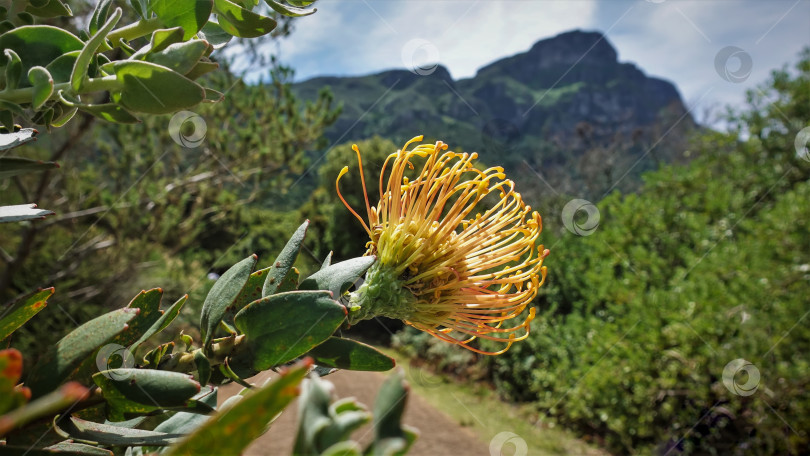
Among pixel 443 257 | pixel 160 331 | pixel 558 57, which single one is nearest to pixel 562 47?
pixel 558 57

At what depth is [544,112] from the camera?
38969mm

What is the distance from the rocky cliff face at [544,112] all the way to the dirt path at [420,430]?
9.32ft

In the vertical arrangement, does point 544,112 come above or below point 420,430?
above

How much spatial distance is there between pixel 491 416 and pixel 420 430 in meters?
0.93

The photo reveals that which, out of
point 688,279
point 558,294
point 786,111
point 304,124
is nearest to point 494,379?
point 558,294

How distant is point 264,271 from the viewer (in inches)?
20.0

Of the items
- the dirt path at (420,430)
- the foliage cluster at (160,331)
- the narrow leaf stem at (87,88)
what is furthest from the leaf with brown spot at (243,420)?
the dirt path at (420,430)

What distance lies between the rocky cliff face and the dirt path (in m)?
2.84

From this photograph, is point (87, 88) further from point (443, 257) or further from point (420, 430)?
point (420, 430)

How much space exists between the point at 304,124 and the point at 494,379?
4.40m

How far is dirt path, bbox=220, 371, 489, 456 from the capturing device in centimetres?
450

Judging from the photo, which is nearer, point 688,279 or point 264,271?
point 264,271

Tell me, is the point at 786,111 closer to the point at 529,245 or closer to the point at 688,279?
the point at 688,279

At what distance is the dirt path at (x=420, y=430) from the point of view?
4.50 meters
